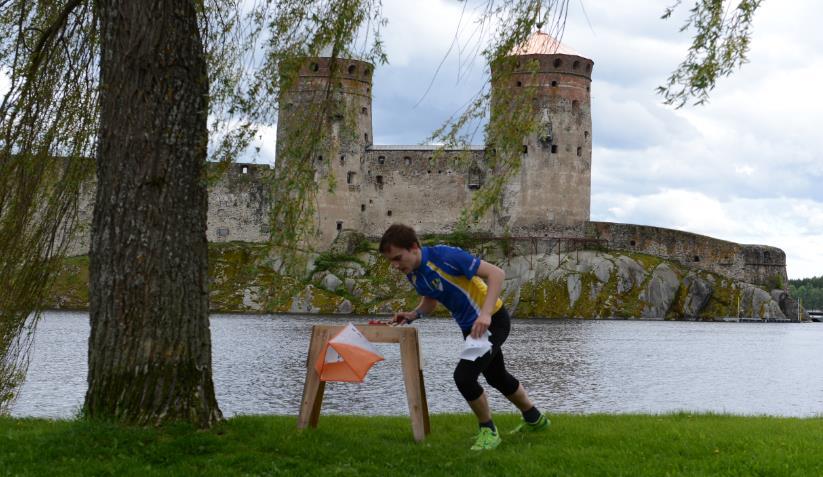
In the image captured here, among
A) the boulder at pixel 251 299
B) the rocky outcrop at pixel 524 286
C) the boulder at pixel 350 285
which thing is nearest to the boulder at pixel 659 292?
the rocky outcrop at pixel 524 286

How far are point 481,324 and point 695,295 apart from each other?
4932 centimetres

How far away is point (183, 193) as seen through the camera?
686 centimetres

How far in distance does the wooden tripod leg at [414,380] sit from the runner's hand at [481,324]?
63 cm

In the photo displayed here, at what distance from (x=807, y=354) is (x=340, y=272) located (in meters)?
26.5

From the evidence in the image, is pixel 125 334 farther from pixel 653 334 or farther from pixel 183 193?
pixel 653 334

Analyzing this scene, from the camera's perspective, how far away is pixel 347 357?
676 cm

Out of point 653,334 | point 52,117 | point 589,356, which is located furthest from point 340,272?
point 52,117

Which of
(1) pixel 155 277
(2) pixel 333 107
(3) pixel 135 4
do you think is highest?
(3) pixel 135 4

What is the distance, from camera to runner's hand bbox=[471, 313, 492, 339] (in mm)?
6105

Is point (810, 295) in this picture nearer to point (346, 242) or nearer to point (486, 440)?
point (346, 242)

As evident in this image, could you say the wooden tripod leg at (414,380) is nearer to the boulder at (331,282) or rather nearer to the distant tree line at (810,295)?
the boulder at (331,282)

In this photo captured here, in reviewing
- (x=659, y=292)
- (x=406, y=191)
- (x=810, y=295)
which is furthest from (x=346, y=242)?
(x=810, y=295)

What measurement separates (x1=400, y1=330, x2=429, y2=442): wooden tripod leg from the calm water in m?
6.74

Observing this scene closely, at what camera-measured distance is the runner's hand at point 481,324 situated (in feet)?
20.0
